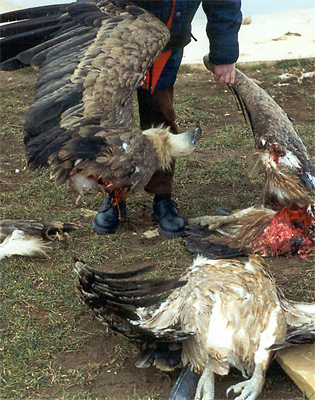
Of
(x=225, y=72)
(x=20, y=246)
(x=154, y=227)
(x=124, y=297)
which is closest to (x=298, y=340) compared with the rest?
(x=124, y=297)

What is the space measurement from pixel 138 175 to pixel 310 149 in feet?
7.90

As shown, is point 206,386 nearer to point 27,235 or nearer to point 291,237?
point 291,237

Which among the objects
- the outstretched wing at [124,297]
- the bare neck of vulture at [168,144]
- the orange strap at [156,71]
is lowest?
the outstretched wing at [124,297]

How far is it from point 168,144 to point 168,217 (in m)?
0.70

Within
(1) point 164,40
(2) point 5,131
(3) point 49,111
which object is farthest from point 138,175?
(2) point 5,131

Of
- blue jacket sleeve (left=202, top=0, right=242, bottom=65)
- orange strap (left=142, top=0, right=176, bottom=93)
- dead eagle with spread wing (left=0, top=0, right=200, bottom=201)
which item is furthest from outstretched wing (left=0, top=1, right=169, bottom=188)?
blue jacket sleeve (left=202, top=0, right=242, bottom=65)

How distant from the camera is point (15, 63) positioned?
349 cm

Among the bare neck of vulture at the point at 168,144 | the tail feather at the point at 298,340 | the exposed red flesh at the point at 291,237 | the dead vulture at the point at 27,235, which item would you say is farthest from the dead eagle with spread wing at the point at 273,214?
the tail feather at the point at 298,340

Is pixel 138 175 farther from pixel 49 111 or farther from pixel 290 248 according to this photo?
pixel 290 248

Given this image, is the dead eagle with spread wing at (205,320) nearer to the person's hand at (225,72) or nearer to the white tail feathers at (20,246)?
the white tail feathers at (20,246)

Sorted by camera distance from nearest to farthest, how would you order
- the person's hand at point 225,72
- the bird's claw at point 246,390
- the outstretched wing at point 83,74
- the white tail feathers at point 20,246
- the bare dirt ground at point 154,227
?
the bird's claw at point 246,390 < the bare dirt ground at point 154,227 < the outstretched wing at point 83,74 < the white tail feathers at point 20,246 < the person's hand at point 225,72

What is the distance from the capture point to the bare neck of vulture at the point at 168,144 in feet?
11.6

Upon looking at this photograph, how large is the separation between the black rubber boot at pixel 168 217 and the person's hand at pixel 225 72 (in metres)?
0.94

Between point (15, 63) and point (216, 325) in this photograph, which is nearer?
point (216, 325)
